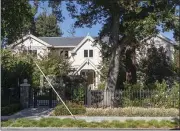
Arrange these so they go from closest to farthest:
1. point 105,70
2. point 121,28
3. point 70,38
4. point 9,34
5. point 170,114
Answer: point 170,114
point 9,34
point 121,28
point 105,70
point 70,38

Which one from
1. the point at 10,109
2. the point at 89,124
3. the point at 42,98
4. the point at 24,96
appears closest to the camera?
the point at 89,124

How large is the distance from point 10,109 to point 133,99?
645 centimetres

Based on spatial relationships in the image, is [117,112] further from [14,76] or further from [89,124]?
[14,76]

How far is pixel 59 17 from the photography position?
67.9 feet

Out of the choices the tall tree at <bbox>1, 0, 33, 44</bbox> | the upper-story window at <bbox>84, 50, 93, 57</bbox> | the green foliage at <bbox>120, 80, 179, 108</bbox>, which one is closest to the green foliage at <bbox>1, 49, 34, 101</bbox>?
the tall tree at <bbox>1, 0, 33, 44</bbox>

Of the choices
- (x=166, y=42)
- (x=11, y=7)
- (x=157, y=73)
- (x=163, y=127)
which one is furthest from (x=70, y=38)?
(x=163, y=127)

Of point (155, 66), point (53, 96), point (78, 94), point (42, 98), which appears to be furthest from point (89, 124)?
point (155, 66)

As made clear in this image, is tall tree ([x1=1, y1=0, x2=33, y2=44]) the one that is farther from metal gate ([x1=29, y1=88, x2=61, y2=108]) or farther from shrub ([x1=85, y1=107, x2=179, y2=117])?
shrub ([x1=85, y1=107, x2=179, y2=117])

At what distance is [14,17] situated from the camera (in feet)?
71.1

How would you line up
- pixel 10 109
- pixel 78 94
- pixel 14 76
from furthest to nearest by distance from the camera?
pixel 14 76 → pixel 78 94 → pixel 10 109

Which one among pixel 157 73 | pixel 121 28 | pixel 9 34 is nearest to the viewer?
pixel 9 34

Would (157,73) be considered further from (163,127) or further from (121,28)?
(163,127)

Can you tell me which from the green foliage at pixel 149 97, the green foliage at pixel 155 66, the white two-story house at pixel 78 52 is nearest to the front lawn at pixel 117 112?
the green foliage at pixel 149 97

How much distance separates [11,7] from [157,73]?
13.7 metres
